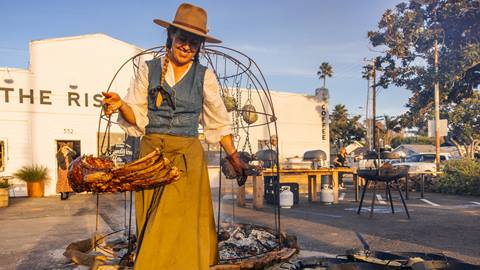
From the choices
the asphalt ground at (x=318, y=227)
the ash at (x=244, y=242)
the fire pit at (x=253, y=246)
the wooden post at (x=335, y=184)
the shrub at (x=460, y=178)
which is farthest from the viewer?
the shrub at (x=460, y=178)

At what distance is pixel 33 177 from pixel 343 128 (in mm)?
24113

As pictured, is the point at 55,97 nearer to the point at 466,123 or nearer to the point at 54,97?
the point at 54,97

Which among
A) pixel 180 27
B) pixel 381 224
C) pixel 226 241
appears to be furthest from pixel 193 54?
pixel 381 224

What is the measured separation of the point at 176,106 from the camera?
2.25 m

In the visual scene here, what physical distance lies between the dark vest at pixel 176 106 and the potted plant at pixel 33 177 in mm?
11628

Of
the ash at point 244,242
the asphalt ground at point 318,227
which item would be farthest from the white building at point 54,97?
the ash at point 244,242

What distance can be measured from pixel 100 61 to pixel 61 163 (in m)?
3.81

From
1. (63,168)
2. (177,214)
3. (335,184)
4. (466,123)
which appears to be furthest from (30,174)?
(466,123)

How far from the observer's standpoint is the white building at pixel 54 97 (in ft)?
40.9

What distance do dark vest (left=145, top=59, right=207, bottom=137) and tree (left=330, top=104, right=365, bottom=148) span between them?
97.5 feet

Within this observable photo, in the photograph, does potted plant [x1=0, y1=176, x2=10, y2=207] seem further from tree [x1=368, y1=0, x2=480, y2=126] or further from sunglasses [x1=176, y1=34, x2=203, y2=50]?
tree [x1=368, y1=0, x2=480, y2=126]

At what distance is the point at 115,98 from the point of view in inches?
77.0

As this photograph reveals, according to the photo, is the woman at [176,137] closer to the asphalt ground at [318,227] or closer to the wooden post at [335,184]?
the asphalt ground at [318,227]

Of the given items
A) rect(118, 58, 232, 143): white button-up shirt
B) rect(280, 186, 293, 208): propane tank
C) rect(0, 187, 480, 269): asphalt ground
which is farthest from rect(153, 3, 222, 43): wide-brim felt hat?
rect(280, 186, 293, 208): propane tank
